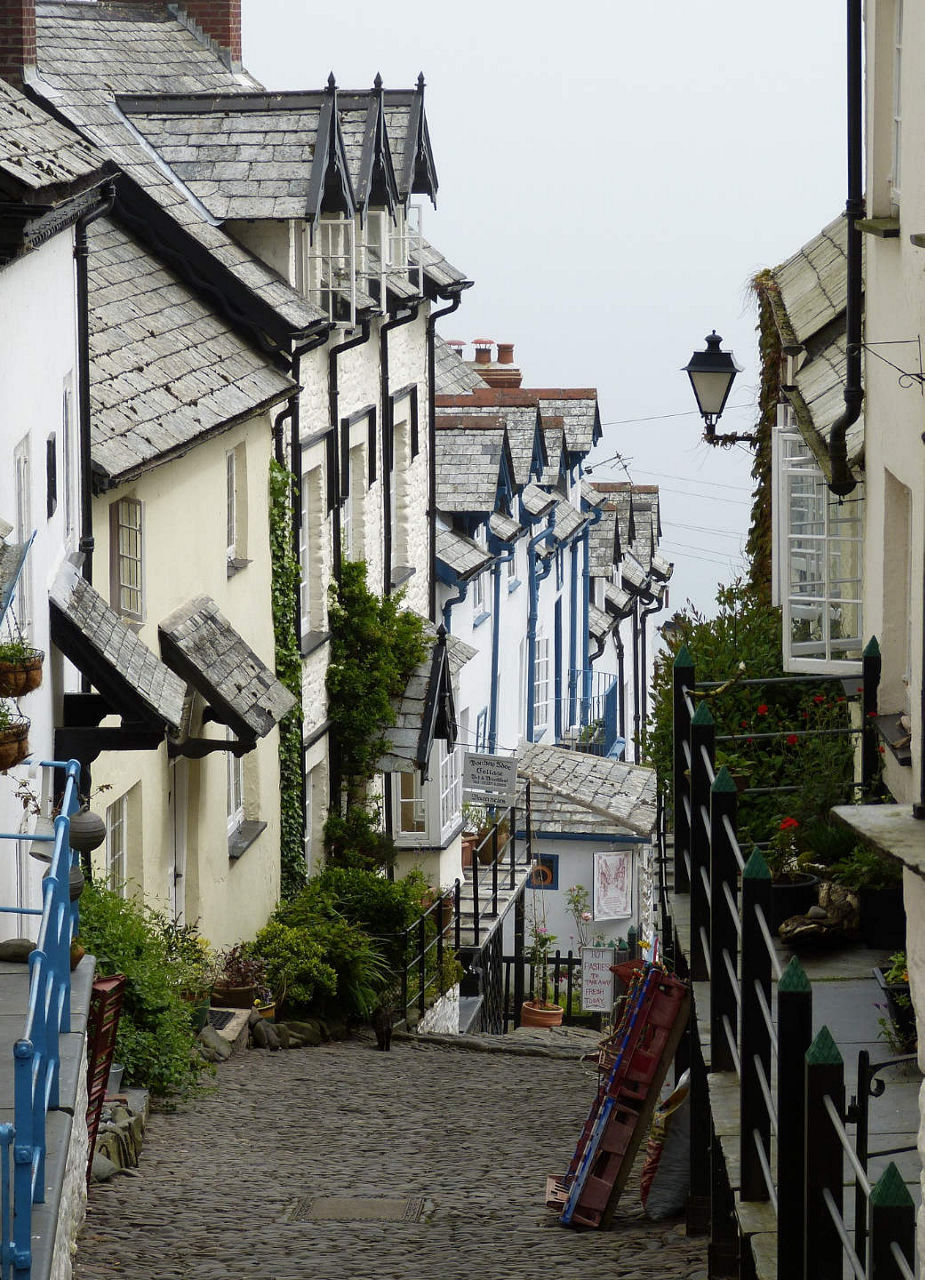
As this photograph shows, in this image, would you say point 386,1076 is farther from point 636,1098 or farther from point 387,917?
point 636,1098

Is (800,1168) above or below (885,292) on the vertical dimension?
below

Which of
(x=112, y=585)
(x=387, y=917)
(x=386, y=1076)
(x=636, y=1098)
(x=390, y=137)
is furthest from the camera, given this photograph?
(x=390, y=137)

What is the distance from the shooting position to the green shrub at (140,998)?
11289 millimetres

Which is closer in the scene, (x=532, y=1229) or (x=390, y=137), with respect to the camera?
(x=532, y=1229)

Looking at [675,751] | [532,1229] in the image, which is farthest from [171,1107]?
[675,751]

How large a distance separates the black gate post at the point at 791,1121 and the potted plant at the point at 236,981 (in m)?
11.4

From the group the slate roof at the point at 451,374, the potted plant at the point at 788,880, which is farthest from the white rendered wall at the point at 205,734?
the slate roof at the point at 451,374

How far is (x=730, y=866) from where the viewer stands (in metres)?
7.75

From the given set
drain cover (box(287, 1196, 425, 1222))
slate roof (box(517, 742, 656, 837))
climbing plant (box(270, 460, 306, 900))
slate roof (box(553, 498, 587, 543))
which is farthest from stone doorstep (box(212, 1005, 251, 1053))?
slate roof (box(553, 498, 587, 543))

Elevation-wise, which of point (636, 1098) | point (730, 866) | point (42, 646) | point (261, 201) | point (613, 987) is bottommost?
point (613, 987)

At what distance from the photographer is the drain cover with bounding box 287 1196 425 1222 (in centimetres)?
1052

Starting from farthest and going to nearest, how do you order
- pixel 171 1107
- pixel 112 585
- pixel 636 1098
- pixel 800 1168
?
pixel 112 585 < pixel 171 1107 < pixel 636 1098 < pixel 800 1168

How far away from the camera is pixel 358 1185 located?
11367 mm

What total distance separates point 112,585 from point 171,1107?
3899 millimetres
